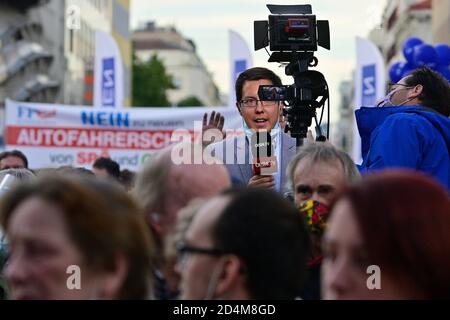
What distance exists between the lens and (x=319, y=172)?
5523 millimetres

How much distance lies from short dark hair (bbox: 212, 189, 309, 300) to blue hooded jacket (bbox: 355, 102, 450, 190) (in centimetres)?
271

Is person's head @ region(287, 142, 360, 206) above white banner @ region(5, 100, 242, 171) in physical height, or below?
below

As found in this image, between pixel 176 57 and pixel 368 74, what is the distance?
4483 inches

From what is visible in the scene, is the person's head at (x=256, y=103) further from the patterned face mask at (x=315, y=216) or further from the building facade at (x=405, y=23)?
the building facade at (x=405, y=23)

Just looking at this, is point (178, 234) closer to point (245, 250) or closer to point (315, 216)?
point (245, 250)

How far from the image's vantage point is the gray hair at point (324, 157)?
5551mm

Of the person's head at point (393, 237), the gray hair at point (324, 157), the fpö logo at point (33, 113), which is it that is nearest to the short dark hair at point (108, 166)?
the gray hair at point (324, 157)

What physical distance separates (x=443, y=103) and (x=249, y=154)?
1071 millimetres

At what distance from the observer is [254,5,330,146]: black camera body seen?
6.82m

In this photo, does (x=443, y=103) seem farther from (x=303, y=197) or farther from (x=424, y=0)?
(x=424, y=0)

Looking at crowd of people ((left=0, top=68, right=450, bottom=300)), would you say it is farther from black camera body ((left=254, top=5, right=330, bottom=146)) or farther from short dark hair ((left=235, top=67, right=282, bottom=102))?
short dark hair ((left=235, top=67, right=282, bottom=102))

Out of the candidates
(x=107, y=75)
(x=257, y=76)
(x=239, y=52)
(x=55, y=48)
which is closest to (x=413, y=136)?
(x=257, y=76)

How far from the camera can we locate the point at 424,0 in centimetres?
7912

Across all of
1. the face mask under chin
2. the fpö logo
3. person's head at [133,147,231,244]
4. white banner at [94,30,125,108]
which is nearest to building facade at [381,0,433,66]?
white banner at [94,30,125,108]
